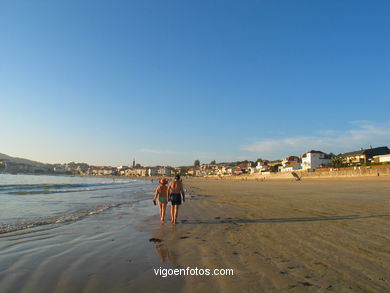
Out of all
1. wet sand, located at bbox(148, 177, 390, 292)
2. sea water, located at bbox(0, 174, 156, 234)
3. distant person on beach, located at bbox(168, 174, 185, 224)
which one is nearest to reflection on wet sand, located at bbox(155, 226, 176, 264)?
wet sand, located at bbox(148, 177, 390, 292)

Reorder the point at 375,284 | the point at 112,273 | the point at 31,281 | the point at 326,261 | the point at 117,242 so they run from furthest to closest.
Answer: the point at 117,242, the point at 326,261, the point at 112,273, the point at 31,281, the point at 375,284

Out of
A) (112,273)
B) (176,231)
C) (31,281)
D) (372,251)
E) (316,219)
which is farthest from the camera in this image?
→ (316,219)

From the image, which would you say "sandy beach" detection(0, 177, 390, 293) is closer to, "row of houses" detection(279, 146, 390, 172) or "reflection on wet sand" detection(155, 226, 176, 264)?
"reflection on wet sand" detection(155, 226, 176, 264)

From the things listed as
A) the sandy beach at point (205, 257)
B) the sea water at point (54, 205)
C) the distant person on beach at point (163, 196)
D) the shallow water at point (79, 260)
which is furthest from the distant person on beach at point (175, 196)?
the sea water at point (54, 205)

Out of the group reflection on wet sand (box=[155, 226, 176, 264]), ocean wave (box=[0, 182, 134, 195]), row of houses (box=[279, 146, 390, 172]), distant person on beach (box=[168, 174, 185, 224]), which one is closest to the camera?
reflection on wet sand (box=[155, 226, 176, 264])

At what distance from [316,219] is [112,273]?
22.8 feet

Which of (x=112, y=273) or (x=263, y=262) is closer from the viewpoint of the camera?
(x=112, y=273)

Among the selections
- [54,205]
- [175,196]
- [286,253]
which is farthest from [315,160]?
[286,253]

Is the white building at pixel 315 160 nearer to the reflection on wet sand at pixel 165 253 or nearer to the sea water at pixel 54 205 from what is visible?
the sea water at pixel 54 205

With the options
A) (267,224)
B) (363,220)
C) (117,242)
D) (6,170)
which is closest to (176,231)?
(117,242)

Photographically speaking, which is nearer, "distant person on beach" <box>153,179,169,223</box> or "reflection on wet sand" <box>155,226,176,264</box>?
"reflection on wet sand" <box>155,226,176,264</box>

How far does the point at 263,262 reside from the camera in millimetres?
4438

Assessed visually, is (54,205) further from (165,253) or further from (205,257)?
(205,257)

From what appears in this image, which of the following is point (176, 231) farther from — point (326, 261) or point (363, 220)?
point (363, 220)
